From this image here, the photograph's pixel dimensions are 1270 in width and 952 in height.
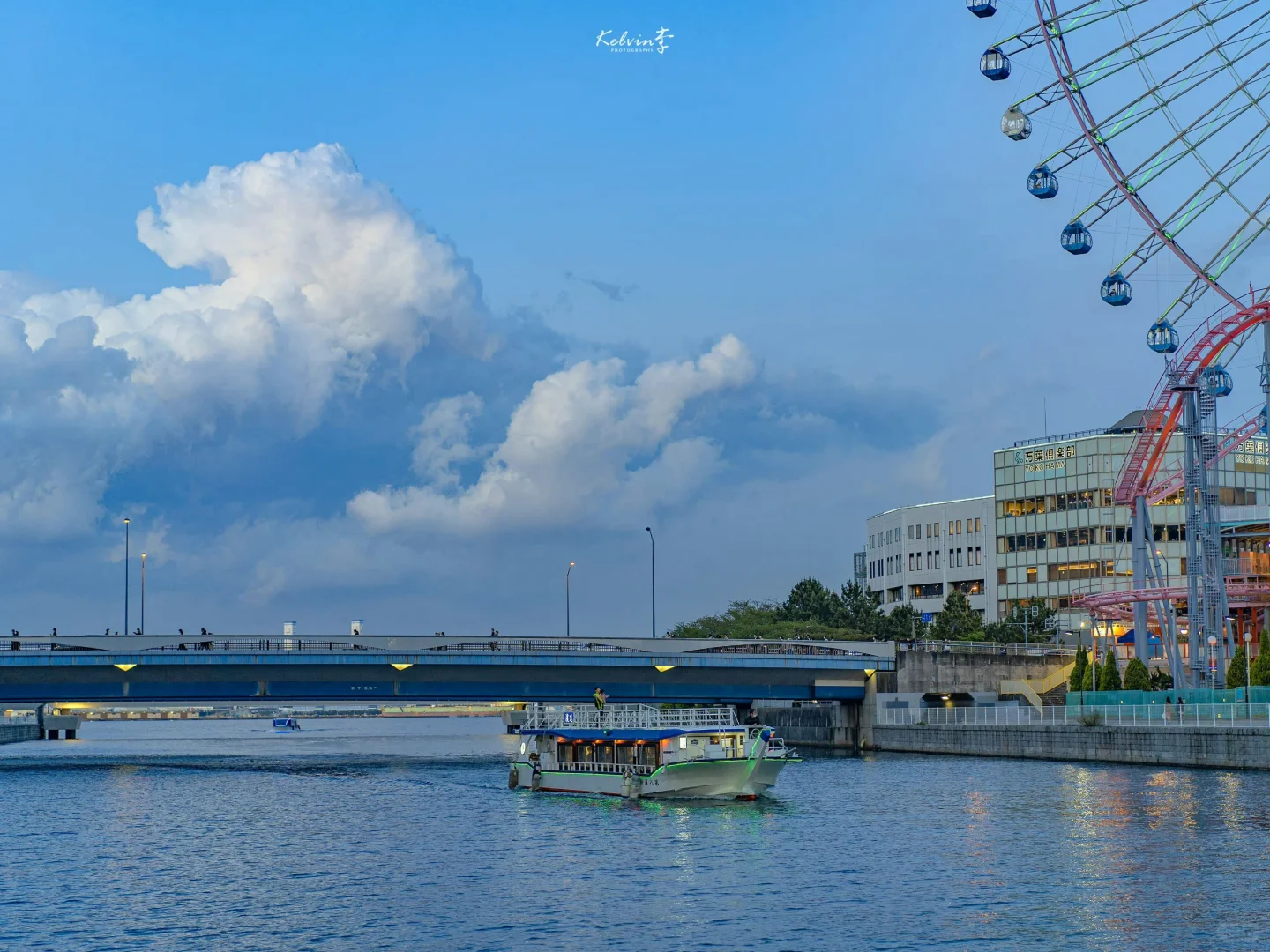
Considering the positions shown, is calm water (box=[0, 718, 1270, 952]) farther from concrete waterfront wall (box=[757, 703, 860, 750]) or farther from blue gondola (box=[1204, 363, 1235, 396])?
concrete waterfront wall (box=[757, 703, 860, 750])

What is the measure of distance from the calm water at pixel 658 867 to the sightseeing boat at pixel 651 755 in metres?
1.99

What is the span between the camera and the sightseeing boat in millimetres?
93188

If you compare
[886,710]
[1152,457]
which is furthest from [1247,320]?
[886,710]

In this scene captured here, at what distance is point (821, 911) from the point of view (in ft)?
173

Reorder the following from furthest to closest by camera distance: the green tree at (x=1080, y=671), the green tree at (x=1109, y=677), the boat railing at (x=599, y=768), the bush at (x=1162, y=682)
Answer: the green tree at (x=1080, y=671) → the green tree at (x=1109, y=677) → the bush at (x=1162, y=682) → the boat railing at (x=599, y=768)

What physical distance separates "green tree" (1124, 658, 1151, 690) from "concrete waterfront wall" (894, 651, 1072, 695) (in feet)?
93.4

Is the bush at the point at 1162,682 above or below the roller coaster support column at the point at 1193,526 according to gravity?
below

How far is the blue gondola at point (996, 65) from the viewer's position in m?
94.9

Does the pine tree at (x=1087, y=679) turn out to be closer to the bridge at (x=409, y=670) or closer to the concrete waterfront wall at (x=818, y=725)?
the bridge at (x=409, y=670)

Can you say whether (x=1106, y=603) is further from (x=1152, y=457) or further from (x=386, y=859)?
(x=386, y=859)

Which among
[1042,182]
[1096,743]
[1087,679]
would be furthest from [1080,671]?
[1042,182]

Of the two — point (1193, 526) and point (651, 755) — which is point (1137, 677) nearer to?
point (1193, 526)

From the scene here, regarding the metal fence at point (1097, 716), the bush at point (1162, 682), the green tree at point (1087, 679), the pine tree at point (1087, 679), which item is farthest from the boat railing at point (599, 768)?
the pine tree at point (1087, 679)

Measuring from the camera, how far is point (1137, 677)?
406 feet
